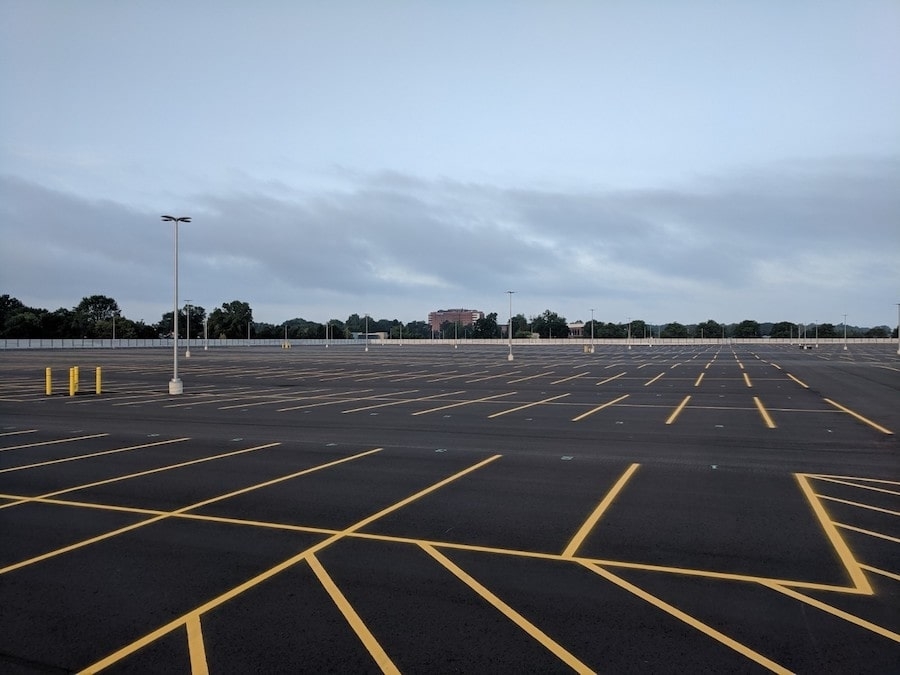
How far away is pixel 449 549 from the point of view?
6.90m

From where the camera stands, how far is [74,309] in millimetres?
141375

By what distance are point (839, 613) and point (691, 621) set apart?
126 cm

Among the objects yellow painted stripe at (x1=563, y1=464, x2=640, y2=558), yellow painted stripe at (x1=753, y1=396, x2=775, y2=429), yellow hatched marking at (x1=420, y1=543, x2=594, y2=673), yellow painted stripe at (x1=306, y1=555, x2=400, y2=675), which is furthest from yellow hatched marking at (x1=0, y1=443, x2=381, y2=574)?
yellow painted stripe at (x1=753, y1=396, x2=775, y2=429)

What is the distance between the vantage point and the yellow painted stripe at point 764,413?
54.8 feet

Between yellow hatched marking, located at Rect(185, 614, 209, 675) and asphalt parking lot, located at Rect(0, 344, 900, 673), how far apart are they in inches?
0.9

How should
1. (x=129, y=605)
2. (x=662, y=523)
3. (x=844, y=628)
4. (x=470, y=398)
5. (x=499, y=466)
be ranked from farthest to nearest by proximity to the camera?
(x=470, y=398) → (x=499, y=466) → (x=662, y=523) → (x=129, y=605) → (x=844, y=628)

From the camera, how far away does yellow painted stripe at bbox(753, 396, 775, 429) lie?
16703 millimetres

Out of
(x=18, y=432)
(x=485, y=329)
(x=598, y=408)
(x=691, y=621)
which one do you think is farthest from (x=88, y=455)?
(x=485, y=329)

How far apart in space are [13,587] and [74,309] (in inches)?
6156

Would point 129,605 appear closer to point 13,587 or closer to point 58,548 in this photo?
point 13,587

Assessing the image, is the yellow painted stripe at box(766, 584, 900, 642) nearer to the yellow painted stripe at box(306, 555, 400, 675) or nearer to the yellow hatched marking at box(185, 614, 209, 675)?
the yellow painted stripe at box(306, 555, 400, 675)

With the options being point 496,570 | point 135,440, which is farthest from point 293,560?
point 135,440

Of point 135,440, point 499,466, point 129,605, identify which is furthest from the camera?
point 135,440

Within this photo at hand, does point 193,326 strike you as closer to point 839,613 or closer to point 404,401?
point 404,401
